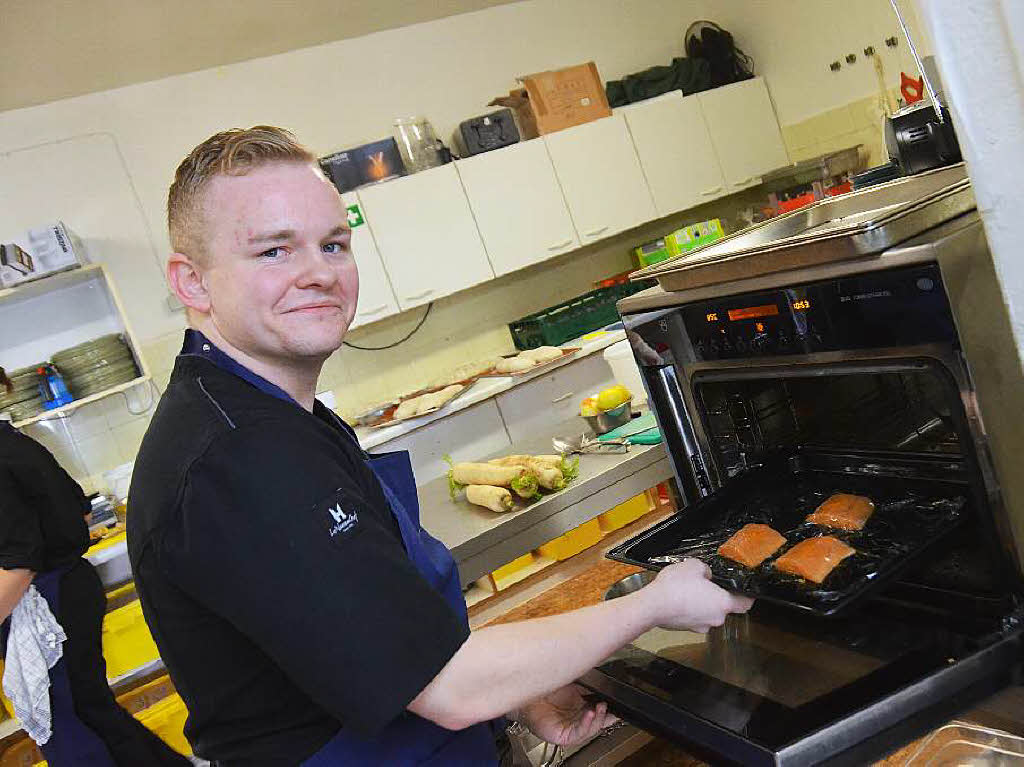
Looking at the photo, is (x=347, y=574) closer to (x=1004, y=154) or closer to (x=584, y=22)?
(x=1004, y=154)

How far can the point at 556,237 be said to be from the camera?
17.0 feet

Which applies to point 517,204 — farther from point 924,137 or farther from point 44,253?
point 924,137

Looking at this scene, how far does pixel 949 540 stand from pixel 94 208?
4510 mm

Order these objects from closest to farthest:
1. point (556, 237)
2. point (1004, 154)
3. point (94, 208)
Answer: point (1004, 154) → point (94, 208) → point (556, 237)

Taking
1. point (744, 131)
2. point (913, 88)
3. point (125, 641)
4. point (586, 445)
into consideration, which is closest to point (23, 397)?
point (125, 641)

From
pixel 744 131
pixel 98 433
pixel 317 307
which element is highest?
pixel 744 131

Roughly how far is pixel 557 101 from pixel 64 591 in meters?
3.69

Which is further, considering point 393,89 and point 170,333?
point 393,89

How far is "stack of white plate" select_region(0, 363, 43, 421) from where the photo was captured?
4.09 m

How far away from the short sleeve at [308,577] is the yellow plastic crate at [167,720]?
8.69 ft

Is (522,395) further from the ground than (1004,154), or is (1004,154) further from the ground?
(1004,154)

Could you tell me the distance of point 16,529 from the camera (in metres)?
2.69

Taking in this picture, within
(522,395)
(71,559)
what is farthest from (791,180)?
(71,559)

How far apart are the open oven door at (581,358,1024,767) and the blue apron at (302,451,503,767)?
0.22m
